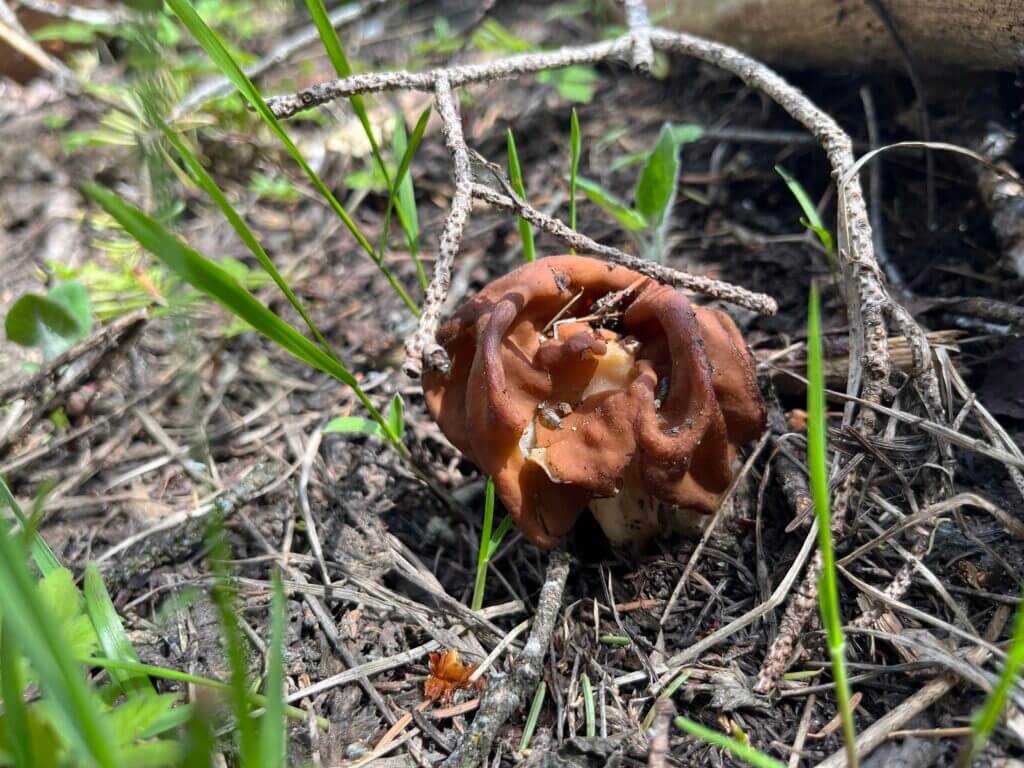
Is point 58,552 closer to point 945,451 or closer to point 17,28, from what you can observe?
point 945,451

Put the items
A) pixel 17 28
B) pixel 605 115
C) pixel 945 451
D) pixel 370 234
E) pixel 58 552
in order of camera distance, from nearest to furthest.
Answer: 1. pixel 945 451
2. pixel 58 552
3. pixel 370 234
4. pixel 605 115
5. pixel 17 28

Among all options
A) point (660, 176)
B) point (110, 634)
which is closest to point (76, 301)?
point (110, 634)

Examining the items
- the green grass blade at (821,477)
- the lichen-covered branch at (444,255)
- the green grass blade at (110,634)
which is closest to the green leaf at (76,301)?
the green grass blade at (110,634)

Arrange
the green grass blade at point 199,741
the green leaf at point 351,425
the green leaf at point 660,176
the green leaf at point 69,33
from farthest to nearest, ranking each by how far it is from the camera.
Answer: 1. the green leaf at point 69,33
2. the green leaf at point 660,176
3. the green leaf at point 351,425
4. the green grass blade at point 199,741

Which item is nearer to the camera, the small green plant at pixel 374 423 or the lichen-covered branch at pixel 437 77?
the lichen-covered branch at pixel 437 77

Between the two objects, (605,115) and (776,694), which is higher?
(605,115)

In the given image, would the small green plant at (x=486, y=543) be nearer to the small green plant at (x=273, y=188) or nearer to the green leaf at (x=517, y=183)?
the green leaf at (x=517, y=183)

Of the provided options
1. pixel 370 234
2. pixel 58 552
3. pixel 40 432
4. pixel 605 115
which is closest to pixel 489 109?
pixel 605 115
